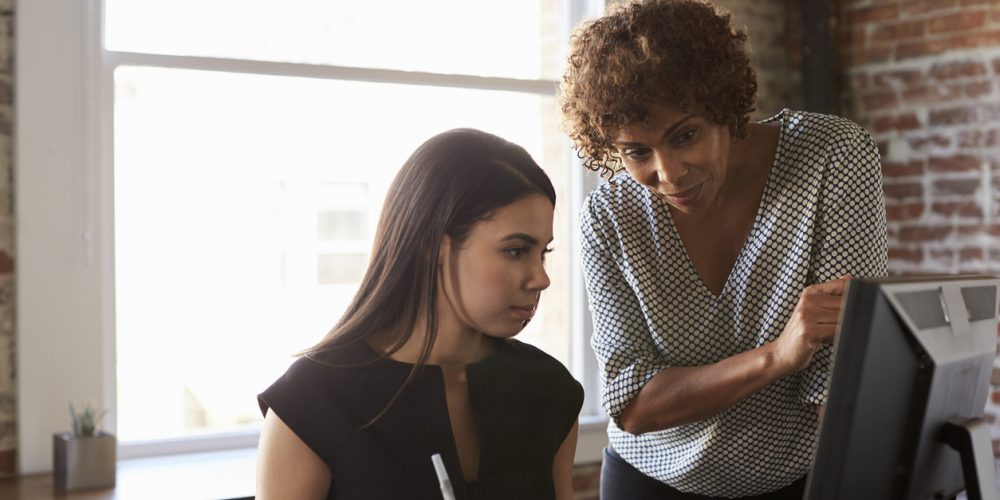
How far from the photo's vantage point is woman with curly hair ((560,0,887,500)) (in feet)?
5.18

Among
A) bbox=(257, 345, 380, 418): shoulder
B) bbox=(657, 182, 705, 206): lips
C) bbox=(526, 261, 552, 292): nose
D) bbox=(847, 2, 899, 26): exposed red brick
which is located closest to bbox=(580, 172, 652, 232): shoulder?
bbox=(657, 182, 705, 206): lips

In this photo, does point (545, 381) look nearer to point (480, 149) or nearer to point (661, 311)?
point (661, 311)

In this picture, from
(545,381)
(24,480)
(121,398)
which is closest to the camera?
(545,381)

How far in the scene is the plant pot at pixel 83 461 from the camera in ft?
7.72

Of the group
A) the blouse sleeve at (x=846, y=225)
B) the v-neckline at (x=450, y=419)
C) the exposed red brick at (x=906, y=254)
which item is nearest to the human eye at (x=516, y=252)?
the v-neckline at (x=450, y=419)

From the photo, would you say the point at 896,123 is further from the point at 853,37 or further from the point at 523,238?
the point at 523,238

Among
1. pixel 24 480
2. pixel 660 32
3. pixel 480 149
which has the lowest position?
pixel 24 480

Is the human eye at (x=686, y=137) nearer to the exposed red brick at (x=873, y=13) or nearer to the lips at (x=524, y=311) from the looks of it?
the lips at (x=524, y=311)

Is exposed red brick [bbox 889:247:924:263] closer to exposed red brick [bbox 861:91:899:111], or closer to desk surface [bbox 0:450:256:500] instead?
exposed red brick [bbox 861:91:899:111]

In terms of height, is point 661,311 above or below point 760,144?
below

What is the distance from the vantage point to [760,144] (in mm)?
1780

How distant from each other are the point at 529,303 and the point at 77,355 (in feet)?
5.02

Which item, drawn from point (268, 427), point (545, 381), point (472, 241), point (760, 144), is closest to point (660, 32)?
point (760, 144)

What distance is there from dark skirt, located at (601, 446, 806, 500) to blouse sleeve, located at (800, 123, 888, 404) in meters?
0.21
